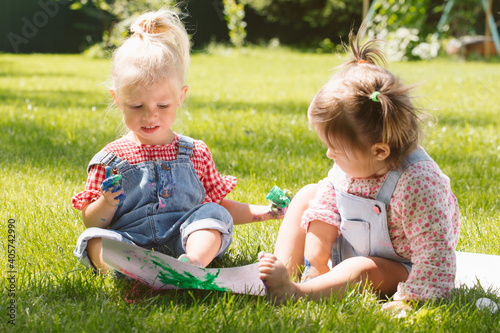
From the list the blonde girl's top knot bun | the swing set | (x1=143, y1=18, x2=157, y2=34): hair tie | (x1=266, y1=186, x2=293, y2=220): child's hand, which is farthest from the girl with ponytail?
the swing set

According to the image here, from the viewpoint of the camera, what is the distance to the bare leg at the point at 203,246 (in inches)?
77.6

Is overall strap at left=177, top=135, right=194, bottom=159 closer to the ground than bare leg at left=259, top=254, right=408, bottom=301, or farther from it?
farther from it

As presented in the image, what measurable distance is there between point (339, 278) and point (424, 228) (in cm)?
32

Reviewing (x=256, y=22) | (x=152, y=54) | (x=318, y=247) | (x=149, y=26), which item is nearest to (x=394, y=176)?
(x=318, y=247)

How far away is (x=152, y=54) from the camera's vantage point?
2.22 meters

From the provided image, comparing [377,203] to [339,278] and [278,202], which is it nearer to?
[339,278]

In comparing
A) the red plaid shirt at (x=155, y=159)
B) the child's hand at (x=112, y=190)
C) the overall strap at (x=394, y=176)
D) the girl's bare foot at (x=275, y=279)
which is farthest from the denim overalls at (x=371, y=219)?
the child's hand at (x=112, y=190)

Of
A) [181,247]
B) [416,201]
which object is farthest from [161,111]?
[416,201]

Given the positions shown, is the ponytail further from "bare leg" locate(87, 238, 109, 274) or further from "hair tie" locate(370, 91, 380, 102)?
"bare leg" locate(87, 238, 109, 274)

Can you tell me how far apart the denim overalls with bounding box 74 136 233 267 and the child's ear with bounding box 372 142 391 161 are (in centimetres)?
61

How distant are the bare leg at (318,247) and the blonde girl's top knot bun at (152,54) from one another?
785 mm

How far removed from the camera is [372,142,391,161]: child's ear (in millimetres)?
1853

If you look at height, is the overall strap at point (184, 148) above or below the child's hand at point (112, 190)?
above

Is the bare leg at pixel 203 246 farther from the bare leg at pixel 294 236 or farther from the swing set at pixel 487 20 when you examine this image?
the swing set at pixel 487 20
